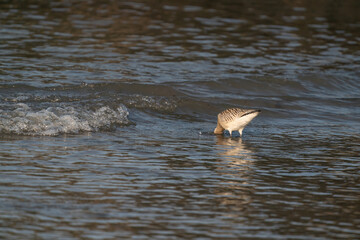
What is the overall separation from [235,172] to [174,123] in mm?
4370

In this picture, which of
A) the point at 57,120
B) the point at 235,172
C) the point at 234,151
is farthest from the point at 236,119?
the point at 57,120

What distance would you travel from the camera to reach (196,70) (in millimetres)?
19828

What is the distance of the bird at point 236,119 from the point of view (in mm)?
13234

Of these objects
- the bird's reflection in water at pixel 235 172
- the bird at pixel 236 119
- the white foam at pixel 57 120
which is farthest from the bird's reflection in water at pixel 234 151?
the white foam at pixel 57 120

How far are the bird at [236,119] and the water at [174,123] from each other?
1.24 ft

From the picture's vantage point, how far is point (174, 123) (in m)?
14.8

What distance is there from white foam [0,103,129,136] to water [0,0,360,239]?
0.11 feet

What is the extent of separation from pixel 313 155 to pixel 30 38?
13.0 m

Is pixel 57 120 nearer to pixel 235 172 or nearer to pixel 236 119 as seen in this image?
pixel 236 119

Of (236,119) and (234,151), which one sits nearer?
(234,151)

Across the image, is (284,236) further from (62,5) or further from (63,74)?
(62,5)

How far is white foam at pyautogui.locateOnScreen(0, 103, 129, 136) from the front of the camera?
12805 mm

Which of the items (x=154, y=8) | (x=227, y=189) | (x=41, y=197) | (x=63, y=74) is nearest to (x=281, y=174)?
(x=227, y=189)

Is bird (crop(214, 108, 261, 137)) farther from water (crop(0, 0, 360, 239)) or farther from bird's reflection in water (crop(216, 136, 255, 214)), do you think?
water (crop(0, 0, 360, 239))
